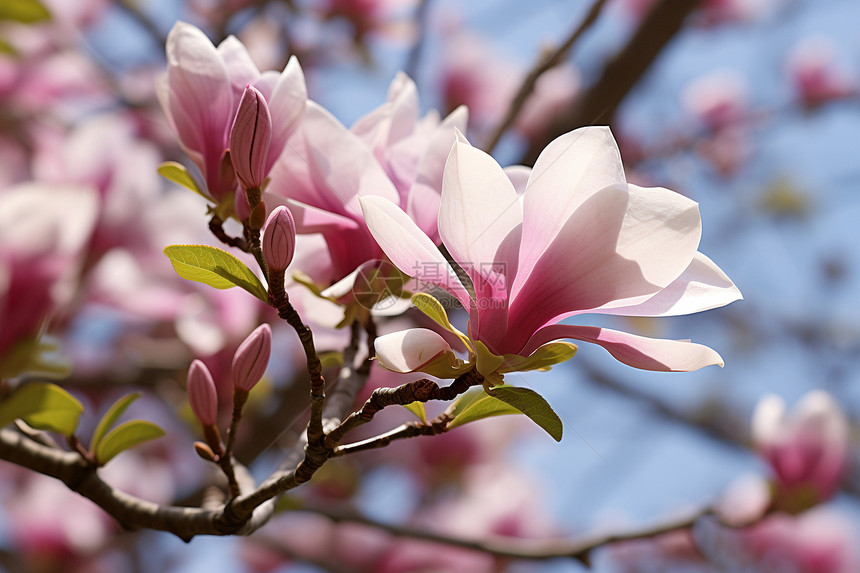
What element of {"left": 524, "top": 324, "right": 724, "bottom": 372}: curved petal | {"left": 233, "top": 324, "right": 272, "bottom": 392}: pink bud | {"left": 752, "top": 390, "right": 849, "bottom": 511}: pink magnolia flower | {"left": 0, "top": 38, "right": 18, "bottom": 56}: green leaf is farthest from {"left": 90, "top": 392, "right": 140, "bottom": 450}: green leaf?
{"left": 752, "top": 390, "right": 849, "bottom": 511}: pink magnolia flower

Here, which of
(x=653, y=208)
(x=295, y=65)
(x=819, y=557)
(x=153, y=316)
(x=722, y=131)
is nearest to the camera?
(x=653, y=208)

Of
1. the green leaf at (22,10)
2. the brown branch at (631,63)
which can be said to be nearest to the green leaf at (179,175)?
the green leaf at (22,10)

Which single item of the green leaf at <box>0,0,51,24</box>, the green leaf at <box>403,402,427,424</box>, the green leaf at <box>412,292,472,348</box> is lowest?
the green leaf at <box>403,402,427,424</box>

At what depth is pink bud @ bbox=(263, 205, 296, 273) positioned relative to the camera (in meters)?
0.43

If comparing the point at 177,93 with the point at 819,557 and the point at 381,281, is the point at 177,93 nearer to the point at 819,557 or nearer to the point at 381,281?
the point at 381,281

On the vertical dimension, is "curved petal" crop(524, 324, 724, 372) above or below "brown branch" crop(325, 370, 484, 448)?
above

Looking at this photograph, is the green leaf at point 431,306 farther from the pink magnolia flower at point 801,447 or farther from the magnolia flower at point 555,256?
the pink magnolia flower at point 801,447

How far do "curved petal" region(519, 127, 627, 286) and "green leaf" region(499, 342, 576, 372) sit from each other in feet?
0.22

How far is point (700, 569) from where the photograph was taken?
200 cm

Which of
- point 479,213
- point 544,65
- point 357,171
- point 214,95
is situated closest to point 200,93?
point 214,95

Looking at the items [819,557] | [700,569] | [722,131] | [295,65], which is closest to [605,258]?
[295,65]

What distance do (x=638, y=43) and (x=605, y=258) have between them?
3.12 ft

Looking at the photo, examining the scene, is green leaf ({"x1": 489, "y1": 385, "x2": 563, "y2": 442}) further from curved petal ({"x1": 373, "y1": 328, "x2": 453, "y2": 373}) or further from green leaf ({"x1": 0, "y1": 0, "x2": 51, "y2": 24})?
green leaf ({"x1": 0, "y1": 0, "x2": 51, "y2": 24})

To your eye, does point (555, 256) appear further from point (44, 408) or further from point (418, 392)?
point (44, 408)
